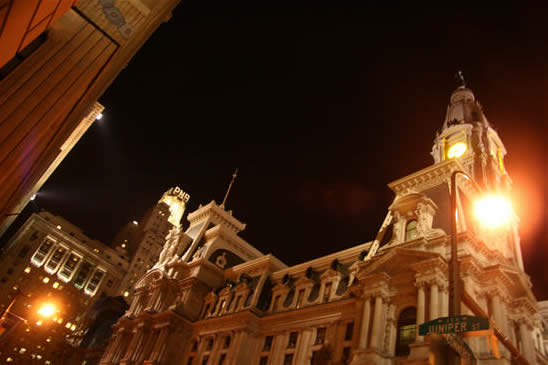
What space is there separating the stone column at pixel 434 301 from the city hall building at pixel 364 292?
2.6 inches

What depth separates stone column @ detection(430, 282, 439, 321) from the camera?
2139cm

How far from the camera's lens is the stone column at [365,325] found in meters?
23.4

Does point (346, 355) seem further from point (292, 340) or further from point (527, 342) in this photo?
point (527, 342)

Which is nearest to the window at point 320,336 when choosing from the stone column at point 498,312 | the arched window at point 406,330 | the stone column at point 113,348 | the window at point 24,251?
the arched window at point 406,330

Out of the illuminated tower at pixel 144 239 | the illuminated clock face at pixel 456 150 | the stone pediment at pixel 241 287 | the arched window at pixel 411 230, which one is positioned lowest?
the stone pediment at pixel 241 287

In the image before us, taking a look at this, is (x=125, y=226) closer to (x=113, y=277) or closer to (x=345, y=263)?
(x=113, y=277)

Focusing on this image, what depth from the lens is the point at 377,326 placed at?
23500mm

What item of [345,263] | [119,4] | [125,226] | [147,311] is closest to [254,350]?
[345,263]

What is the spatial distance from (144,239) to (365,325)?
391 feet

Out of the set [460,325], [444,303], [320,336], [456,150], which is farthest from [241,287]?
[460,325]

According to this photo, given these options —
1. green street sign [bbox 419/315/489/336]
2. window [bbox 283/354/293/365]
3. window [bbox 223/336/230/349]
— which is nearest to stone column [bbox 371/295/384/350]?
window [bbox 283/354/293/365]

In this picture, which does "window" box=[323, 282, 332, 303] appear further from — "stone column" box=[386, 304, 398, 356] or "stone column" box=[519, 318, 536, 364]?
"stone column" box=[519, 318, 536, 364]

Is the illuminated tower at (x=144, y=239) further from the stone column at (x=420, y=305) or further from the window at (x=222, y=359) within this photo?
the stone column at (x=420, y=305)

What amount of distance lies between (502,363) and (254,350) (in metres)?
21.3
